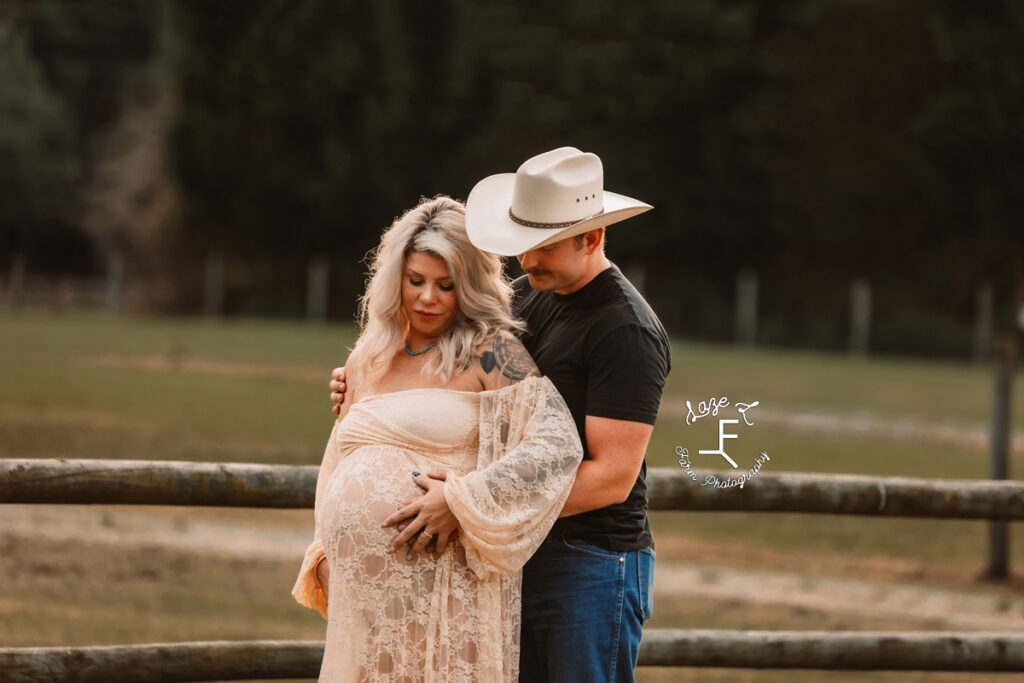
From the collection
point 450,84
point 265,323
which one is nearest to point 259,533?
point 265,323

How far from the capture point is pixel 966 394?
2002 centimetres

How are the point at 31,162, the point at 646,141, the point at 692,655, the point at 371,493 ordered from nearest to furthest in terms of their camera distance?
the point at 371,493, the point at 692,655, the point at 646,141, the point at 31,162

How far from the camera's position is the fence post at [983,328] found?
27230 millimetres

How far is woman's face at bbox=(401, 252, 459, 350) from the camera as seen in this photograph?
332cm

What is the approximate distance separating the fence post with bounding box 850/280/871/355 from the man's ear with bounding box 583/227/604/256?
26090mm

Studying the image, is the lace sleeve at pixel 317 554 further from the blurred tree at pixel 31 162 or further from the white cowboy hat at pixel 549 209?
the blurred tree at pixel 31 162

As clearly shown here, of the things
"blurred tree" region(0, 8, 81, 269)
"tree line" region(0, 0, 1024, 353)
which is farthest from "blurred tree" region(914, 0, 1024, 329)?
"blurred tree" region(0, 8, 81, 269)

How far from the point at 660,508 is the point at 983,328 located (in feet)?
81.3

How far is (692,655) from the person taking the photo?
4.38 m

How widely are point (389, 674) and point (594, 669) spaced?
0.50 m

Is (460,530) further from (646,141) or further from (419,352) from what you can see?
(646,141)

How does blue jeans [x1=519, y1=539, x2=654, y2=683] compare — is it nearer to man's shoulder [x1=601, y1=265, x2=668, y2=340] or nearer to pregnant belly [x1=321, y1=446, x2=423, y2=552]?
pregnant belly [x1=321, y1=446, x2=423, y2=552]

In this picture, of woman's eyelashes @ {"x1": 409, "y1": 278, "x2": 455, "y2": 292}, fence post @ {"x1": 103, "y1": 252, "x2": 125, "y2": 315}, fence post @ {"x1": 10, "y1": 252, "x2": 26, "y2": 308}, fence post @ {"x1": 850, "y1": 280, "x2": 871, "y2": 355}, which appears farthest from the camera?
fence post @ {"x1": 10, "y1": 252, "x2": 26, "y2": 308}

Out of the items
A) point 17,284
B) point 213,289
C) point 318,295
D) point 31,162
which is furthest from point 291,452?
point 31,162
